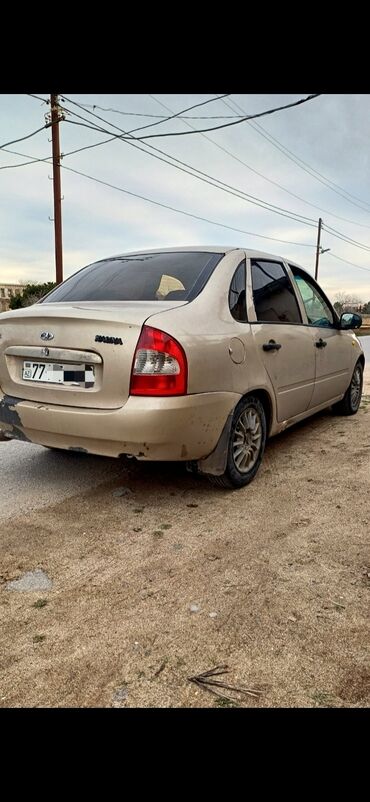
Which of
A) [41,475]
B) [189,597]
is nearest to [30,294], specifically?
[41,475]

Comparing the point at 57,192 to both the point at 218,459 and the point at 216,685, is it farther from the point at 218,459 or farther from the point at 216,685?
the point at 216,685

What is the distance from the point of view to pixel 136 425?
2502 millimetres

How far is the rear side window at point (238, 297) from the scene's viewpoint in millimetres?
3059

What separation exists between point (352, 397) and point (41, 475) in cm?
374

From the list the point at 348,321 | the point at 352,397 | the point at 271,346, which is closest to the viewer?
the point at 271,346

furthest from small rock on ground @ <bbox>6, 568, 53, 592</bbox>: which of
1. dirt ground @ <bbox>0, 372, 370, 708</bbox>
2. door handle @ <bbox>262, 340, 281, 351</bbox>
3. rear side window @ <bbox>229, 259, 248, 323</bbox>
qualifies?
door handle @ <bbox>262, 340, 281, 351</bbox>

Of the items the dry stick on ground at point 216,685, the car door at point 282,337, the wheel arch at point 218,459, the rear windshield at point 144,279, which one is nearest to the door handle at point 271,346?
the car door at point 282,337

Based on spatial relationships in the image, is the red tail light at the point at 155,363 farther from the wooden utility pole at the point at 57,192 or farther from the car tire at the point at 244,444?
the wooden utility pole at the point at 57,192

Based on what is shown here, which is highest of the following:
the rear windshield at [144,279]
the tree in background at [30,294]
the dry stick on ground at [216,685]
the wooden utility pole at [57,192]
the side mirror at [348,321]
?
the wooden utility pole at [57,192]

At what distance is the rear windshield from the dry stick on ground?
76.9 inches

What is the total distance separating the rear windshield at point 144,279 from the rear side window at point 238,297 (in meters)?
0.17
